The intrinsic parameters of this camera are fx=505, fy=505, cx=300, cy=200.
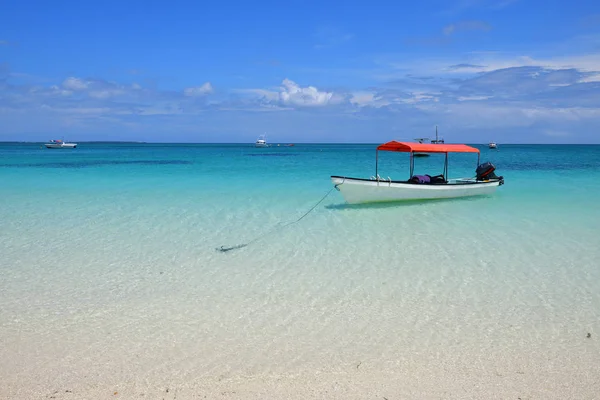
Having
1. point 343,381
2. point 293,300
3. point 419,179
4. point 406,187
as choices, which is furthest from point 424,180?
point 343,381

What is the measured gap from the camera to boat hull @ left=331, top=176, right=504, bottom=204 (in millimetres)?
15211

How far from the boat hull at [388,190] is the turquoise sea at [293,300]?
1716mm

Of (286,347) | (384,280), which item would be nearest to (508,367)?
(286,347)

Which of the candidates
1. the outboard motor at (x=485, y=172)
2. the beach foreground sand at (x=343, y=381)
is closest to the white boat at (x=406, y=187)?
the outboard motor at (x=485, y=172)

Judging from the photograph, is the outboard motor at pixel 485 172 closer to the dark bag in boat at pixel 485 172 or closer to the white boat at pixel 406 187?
the dark bag in boat at pixel 485 172

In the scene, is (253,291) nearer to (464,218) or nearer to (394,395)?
(394,395)

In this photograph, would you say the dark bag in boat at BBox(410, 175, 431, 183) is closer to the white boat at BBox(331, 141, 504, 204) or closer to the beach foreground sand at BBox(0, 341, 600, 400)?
the white boat at BBox(331, 141, 504, 204)

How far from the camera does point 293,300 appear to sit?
7.09 meters

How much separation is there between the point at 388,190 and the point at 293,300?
30.4 ft

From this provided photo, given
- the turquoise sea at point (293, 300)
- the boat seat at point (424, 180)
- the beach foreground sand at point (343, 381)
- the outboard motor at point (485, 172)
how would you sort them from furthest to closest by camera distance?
the outboard motor at point (485, 172) < the boat seat at point (424, 180) < the turquoise sea at point (293, 300) < the beach foreground sand at point (343, 381)

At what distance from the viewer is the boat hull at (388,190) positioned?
15.2 metres

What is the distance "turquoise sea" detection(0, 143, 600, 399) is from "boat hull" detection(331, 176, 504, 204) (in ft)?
5.63

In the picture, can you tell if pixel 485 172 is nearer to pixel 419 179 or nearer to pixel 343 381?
pixel 419 179

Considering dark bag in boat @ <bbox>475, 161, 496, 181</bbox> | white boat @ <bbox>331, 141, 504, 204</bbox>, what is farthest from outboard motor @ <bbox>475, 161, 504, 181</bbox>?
white boat @ <bbox>331, 141, 504, 204</bbox>
